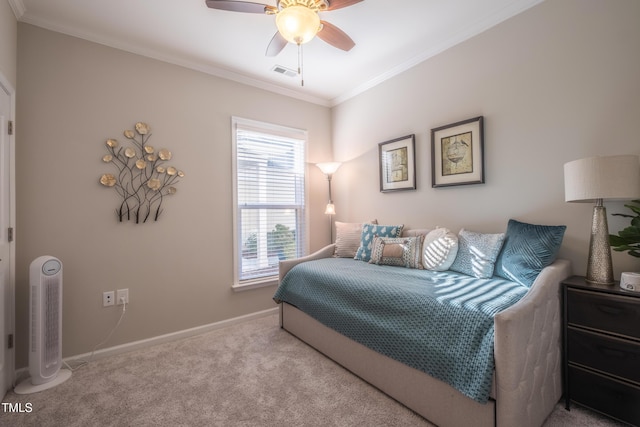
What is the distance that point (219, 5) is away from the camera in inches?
66.7

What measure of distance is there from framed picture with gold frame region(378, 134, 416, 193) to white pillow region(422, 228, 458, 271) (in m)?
0.65

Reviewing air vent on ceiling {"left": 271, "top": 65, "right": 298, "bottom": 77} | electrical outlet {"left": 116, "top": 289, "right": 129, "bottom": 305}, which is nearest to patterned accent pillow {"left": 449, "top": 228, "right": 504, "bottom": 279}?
air vent on ceiling {"left": 271, "top": 65, "right": 298, "bottom": 77}

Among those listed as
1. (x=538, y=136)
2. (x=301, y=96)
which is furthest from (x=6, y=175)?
(x=538, y=136)

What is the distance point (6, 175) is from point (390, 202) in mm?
3116

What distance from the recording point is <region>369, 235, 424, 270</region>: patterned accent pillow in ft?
8.23

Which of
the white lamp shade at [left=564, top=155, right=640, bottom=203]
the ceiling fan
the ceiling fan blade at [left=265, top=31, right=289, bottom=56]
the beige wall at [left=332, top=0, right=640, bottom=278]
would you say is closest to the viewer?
the white lamp shade at [left=564, top=155, right=640, bottom=203]

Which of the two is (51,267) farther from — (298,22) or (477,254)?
(477,254)

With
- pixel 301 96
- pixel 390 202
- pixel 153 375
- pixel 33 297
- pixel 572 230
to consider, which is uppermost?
pixel 301 96

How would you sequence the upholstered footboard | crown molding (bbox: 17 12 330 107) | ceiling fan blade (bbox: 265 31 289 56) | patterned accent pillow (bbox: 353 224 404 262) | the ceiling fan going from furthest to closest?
patterned accent pillow (bbox: 353 224 404 262), crown molding (bbox: 17 12 330 107), ceiling fan blade (bbox: 265 31 289 56), the ceiling fan, the upholstered footboard

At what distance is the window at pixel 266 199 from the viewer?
3.18m

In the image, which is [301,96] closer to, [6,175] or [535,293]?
[6,175]

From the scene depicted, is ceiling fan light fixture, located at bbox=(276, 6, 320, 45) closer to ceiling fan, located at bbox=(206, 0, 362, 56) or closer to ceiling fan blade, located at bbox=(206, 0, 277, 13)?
ceiling fan, located at bbox=(206, 0, 362, 56)

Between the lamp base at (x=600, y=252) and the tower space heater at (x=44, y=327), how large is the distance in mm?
3377

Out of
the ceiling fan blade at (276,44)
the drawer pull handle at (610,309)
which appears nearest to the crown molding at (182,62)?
the ceiling fan blade at (276,44)
